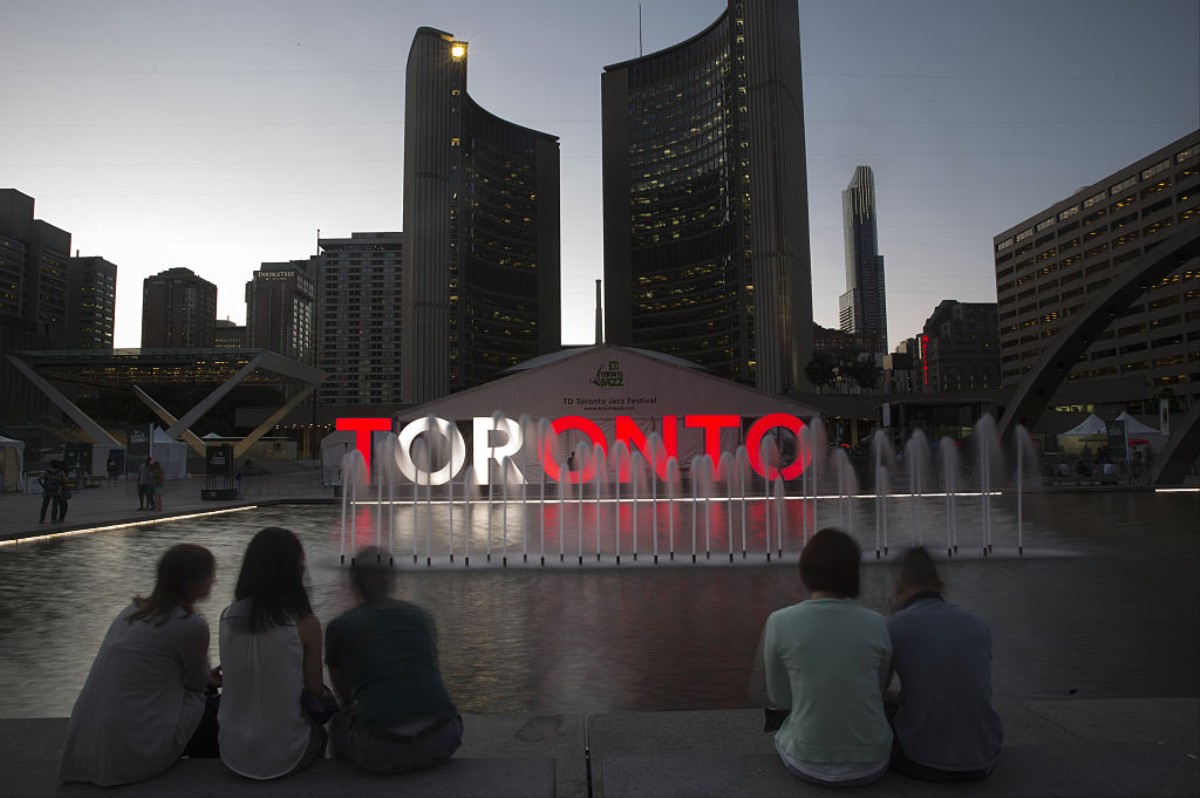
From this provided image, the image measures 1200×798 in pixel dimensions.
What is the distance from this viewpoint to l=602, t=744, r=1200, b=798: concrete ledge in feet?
9.37

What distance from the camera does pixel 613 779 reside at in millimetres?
3029

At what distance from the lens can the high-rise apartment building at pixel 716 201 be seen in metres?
73.0

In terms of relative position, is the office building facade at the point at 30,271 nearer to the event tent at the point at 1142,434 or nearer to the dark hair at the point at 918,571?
the event tent at the point at 1142,434

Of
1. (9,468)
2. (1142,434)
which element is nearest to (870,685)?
(9,468)

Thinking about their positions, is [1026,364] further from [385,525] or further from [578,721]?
[578,721]

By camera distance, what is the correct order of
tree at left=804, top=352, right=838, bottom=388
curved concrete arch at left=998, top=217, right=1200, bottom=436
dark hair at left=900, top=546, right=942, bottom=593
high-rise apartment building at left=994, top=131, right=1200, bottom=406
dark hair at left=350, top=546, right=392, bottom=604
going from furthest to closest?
tree at left=804, top=352, right=838, bottom=388
high-rise apartment building at left=994, top=131, right=1200, bottom=406
curved concrete arch at left=998, top=217, right=1200, bottom=436
dark hair at left=350, top=546, right=392, bottom=604
dark hair at left=900, top=546, right=942, bottom=593

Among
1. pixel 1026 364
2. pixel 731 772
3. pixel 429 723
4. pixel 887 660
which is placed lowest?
pixel 731 772

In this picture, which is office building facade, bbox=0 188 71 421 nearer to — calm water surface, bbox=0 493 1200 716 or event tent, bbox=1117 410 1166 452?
calm water surface, bbox=0 493 1200 716

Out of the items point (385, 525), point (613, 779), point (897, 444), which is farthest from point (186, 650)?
point (897, 444)

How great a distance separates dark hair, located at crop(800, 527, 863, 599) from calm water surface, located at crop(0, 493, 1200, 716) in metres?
2.73

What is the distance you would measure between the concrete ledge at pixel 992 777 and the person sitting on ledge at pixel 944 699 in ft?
0.29

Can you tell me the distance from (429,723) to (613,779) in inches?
31.3

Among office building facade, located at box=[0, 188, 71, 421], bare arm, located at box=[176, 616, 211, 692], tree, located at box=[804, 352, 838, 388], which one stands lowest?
bare arm, located at box=[176, 616, 211, 692]

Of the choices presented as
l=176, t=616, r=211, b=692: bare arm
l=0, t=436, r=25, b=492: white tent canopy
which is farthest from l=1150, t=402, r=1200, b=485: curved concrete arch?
l=0, t=436, r=25, b=492: white tent canopy
